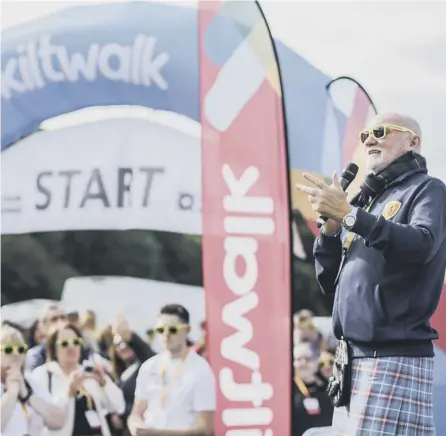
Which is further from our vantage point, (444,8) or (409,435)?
(444,8)

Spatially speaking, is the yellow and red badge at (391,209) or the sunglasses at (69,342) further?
the sunglasses at (69,342)

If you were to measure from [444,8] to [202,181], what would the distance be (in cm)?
158

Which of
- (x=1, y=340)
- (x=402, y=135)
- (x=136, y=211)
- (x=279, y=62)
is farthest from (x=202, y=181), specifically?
(x=402, y=135)

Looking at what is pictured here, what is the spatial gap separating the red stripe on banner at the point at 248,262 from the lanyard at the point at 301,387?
0.06m

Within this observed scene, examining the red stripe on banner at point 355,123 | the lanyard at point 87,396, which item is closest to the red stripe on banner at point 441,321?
the red stripe on banner at point 355,123

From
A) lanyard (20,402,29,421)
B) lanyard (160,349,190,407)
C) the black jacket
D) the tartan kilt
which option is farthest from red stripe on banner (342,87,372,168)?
the tartan kilt

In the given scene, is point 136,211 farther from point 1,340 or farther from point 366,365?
point 366,365

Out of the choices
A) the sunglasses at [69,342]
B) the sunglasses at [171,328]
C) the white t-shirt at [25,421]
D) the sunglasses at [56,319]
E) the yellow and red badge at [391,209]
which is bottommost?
the white t-shirt at [25,421]

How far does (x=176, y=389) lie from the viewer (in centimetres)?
414

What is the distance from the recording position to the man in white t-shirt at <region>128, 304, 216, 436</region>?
4105 mm

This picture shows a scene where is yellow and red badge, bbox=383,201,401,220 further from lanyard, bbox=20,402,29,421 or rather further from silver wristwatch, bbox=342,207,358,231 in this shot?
lanyard, bbox=20,402,29,421

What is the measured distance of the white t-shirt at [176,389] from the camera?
4.11m

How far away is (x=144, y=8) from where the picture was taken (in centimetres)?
425

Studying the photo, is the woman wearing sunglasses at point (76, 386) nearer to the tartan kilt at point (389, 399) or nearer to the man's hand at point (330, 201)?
the tartan kilt at point (389, 399)
